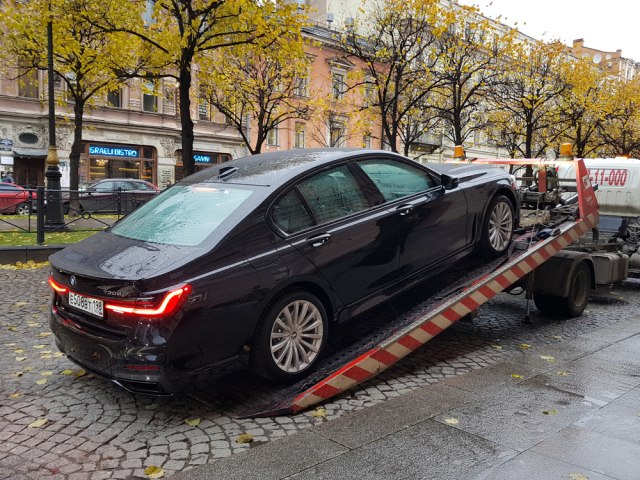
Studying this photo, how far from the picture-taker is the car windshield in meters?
3.95

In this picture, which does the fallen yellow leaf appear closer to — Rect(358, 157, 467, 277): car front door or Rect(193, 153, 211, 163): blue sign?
Rect(358, 157, 467, 277): car front door

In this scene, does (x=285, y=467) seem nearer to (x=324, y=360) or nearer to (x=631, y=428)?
(x=324, y=360)

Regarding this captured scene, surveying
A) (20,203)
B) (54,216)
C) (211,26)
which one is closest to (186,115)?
(211,26)

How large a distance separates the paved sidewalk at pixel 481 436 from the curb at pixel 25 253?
8.42m

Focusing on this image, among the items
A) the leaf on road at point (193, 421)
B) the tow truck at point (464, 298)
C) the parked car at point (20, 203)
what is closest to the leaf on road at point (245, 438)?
the tow truck at point (464, 298)

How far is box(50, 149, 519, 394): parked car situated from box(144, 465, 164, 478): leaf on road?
18.8 inches

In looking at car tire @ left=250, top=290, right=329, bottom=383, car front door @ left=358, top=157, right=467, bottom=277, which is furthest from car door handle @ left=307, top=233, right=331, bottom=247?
car front door @ left=358, top=157, right=467, bottom=277

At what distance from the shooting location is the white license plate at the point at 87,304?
362cm

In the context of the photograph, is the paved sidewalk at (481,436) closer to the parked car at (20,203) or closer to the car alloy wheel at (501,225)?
the car alloy wheel at (501,225)

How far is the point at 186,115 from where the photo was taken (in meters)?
13.0

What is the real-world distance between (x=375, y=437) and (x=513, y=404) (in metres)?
1.24

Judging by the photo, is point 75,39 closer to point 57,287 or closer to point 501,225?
point 57,287

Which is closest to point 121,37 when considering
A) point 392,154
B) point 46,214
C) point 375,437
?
point 46,214

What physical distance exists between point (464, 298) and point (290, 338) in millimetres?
1828
